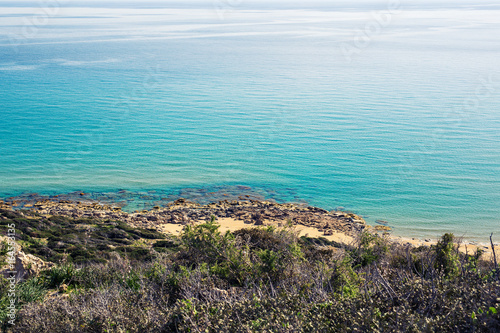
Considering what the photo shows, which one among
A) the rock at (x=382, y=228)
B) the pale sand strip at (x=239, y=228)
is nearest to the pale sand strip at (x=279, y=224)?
the pale sand strip at (x=239, y=228)

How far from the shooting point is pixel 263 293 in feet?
25.2

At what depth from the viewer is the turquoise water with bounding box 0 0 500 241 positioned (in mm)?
29219

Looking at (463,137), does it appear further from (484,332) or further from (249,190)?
(484,332)

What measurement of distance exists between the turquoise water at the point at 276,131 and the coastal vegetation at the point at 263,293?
586 inches

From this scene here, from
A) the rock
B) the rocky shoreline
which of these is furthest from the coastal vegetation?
the rock

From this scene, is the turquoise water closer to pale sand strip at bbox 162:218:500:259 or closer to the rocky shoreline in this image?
pale sand strip at bbox 162:218:500:259

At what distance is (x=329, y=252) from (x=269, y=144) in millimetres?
26389

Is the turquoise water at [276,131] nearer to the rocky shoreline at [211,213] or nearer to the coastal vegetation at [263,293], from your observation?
the rocky shoreline at [211,213]

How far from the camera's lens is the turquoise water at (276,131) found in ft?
95.9

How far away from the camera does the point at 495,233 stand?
2280 centimetres

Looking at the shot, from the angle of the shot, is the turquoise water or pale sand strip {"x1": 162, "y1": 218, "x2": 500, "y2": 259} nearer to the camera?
pale sand strip {"x1": 162, "y1": 218, "x2": 500, "y2": 259}

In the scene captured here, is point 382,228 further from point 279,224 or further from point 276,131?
point 276,131

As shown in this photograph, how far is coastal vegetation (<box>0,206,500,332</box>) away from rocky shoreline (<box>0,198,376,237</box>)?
8.42 m

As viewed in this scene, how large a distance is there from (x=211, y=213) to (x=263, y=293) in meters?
16.4
